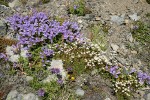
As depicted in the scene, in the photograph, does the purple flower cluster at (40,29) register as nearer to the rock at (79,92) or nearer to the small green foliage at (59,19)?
the small green foliage at (59,19)

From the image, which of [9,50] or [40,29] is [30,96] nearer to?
[9,50]

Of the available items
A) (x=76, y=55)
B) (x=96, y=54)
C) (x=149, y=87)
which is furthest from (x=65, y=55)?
(x=149, y=87)

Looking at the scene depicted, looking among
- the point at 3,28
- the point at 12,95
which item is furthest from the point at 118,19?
the point at 12,95

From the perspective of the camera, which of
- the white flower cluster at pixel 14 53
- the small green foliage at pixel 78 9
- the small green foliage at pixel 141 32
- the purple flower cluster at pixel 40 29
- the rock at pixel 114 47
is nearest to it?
the white flower cluster at pixel 14 53

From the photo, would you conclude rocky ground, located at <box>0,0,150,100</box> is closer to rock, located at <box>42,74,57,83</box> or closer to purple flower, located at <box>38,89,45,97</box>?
purple flower, located at <box>38,89,45,97</box>

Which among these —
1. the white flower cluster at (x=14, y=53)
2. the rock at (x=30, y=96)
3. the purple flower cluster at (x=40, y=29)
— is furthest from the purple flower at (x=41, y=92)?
the purple flower cluster at (x=40, y=29)

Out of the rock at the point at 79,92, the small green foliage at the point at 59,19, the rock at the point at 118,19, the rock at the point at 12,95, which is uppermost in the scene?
the small green foliage at the point at 59,19

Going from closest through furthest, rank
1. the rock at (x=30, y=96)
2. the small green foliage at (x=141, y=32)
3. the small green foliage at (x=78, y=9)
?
the rock at (x=30, y=96) → the small green foliage at (x=141, y=32) → the small green foliage at (x=78, y=9)
